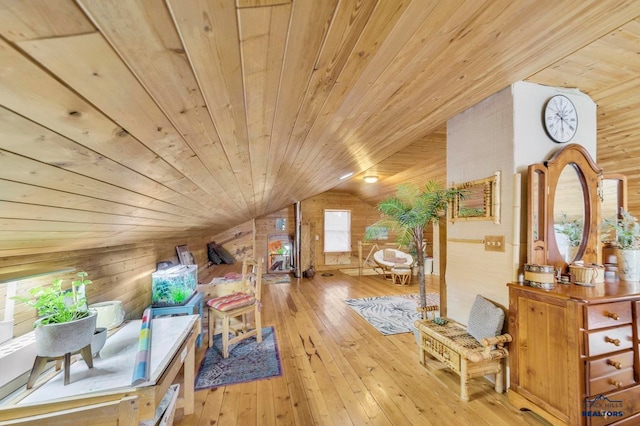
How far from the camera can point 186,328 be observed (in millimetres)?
1626

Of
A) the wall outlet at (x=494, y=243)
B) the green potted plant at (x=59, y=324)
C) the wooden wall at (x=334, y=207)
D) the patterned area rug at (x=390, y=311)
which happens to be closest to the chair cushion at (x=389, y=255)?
the wooden wall at (x=334, y=207)

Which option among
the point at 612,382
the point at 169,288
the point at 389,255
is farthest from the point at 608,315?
the point at 389,255

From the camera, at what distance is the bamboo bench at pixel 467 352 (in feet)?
6.17

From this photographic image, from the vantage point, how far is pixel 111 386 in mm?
1079

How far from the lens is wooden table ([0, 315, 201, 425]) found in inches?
37.6

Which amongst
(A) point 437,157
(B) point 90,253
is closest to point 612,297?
(A) point 437,157

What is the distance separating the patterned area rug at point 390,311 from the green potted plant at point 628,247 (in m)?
2.10

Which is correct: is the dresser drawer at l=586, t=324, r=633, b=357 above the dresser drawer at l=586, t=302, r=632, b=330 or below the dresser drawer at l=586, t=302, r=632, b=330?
below

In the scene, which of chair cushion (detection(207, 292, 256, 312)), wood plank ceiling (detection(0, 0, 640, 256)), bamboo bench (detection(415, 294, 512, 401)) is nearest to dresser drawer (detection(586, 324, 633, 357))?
bamboo bench (detection(415, 294, 512, 401))

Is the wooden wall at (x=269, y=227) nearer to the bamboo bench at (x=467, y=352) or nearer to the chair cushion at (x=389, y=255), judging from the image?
the chair cushion at (x=389, y=255)

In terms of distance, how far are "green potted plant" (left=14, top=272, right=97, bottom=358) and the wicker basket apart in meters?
3.08

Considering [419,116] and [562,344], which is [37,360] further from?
[562,344]

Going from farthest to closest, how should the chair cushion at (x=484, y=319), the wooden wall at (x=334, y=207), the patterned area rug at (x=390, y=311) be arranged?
the wooden wall at (x=334, y=207), the patterned area rug at (x=390, y=311), the chair cushion at (x=484, y=319)

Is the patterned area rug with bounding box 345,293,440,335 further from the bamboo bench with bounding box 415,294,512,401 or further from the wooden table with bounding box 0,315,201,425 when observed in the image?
the wooden table with bounding box 0,315,201,425
